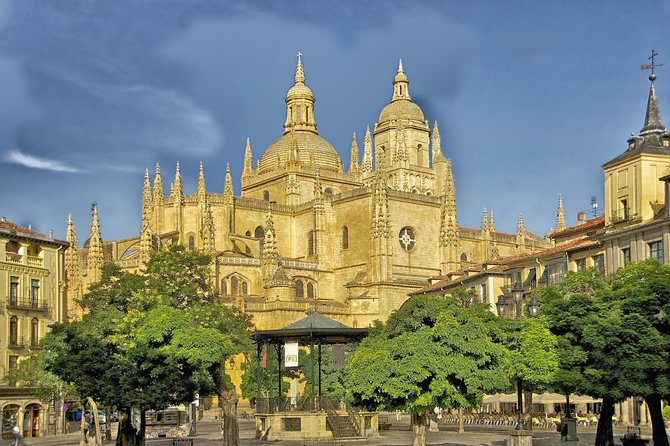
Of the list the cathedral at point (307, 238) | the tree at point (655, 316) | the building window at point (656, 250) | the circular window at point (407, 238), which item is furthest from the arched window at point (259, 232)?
the tree at point (655, 316)

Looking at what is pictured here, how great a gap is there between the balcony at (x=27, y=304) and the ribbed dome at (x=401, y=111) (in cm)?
6561

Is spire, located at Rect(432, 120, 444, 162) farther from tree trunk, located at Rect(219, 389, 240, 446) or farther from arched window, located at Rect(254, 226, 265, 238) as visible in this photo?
tree trunk, located at Rect(219, 389, 240, 446)

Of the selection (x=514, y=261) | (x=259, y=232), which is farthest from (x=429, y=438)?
(x=259, y=232)

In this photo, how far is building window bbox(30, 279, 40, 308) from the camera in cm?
5659

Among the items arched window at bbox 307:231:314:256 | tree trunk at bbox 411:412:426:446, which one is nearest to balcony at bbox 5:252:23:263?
tree trunk at bbox 411:412:426:446

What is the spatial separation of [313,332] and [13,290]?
20691 millimetres

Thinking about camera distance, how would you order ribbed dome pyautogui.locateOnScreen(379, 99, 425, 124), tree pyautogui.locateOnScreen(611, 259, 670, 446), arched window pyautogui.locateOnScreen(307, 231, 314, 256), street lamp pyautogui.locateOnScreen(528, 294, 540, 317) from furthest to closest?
1. ribbed dome pyautogui.locateOnScreen(379, 99, 425, 124)
2. arched window pyautogui.locateOnScreen(307, 231, 314, 256)
3. street lamp pyautogui.locateOnScreen(528, 294, 540, 317)
4. tree pyautogui.locateOnScreen(611, 259, 670, 446)

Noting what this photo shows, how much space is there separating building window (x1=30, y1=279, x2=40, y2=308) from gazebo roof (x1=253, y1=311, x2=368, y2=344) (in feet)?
57.8

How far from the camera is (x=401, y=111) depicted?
383ft

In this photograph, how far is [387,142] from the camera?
117 meters

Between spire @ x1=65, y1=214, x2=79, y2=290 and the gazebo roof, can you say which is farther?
spire @ x1=65, y1=214, x2=79, y2=290

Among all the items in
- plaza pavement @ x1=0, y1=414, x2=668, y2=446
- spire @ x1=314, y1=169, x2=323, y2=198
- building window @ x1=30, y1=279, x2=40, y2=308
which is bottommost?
plaza pavement @ x1=0, y1=414, x2=668, y2=446

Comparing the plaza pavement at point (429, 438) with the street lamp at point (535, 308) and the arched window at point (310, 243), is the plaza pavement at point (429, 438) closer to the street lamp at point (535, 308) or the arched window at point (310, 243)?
the street lamp at point (535, 308)

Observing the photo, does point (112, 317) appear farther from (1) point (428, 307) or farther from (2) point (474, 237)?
(2) point (474, 237)
